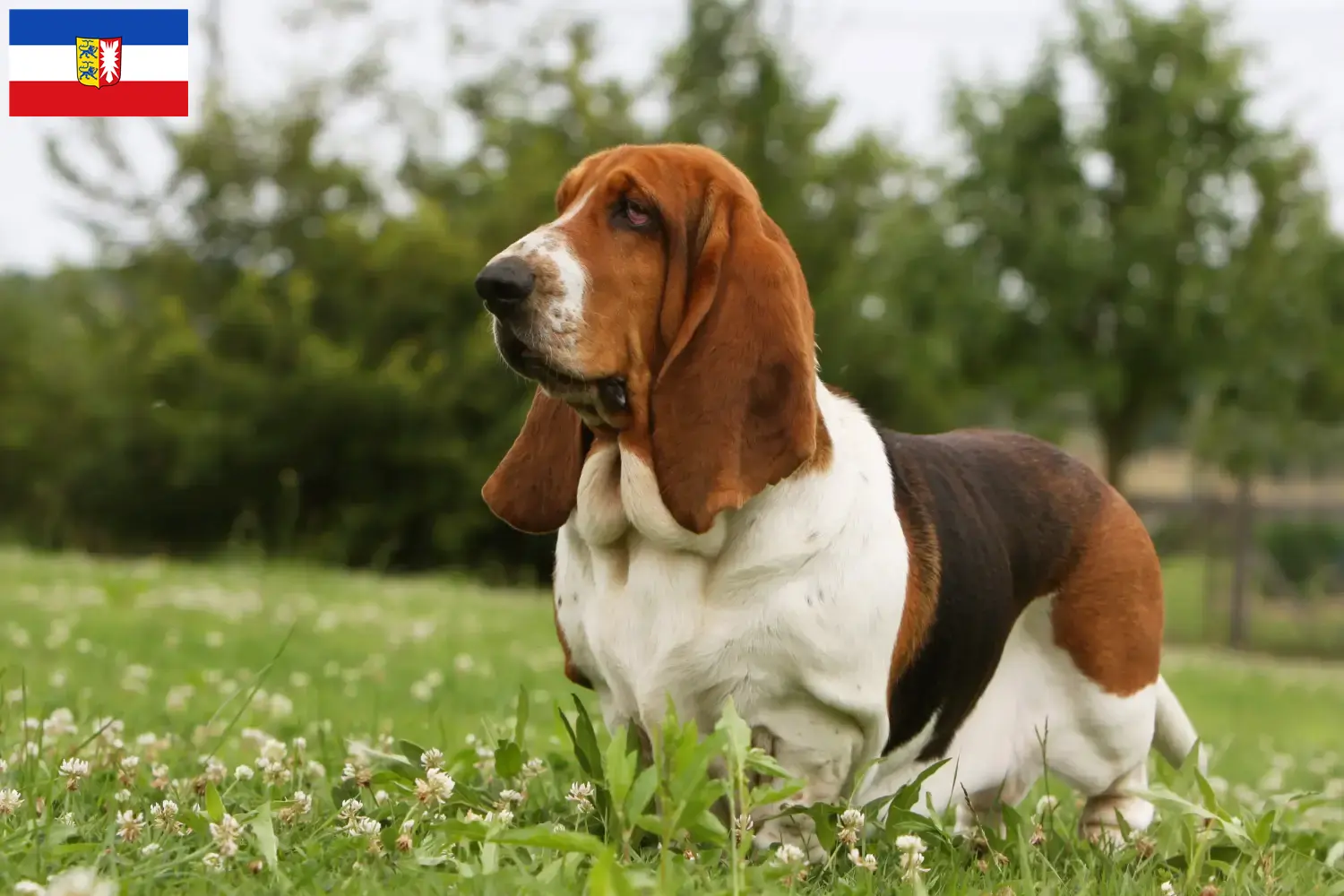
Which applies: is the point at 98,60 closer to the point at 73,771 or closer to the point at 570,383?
the point at 73,771

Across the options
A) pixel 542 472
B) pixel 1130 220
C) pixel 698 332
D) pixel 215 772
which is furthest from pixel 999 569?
pixel 1130 220

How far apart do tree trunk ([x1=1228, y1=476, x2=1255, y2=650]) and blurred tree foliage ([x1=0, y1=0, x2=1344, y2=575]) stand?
8.84 ft

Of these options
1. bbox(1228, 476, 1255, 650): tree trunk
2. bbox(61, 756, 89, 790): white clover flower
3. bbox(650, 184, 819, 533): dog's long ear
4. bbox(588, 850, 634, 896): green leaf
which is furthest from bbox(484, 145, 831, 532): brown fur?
bbox(1228, 476, 1255, 650): tree trunk

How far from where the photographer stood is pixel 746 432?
2986 millimetres

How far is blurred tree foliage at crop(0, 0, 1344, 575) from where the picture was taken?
19047mm

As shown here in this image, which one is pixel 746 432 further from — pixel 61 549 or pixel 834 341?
pixel 61 549

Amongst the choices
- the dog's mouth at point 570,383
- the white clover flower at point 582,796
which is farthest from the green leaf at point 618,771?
the dog's mouth at point 570,383

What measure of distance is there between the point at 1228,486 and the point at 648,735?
2180cm

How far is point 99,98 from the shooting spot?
729cm

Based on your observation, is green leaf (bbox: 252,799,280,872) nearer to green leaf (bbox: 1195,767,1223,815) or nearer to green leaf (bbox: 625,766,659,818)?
green leaf (bbox: 625,766,659,818)

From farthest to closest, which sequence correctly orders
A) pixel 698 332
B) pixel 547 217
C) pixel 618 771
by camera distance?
pixel 547 217 < pixel 698 332 < pixel 618 771

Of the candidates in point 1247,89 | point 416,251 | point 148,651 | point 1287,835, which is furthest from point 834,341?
point 1287,835

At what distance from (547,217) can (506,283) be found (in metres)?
17.7

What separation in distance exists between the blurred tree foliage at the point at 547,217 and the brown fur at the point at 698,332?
14611mm
